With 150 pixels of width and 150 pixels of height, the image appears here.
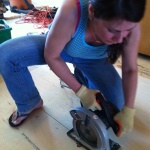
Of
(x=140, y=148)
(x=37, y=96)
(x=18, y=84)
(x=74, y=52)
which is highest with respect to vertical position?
(x=74, y=52)

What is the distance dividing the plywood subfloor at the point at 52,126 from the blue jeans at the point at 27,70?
0.36ft

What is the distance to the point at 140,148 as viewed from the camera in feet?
3.15

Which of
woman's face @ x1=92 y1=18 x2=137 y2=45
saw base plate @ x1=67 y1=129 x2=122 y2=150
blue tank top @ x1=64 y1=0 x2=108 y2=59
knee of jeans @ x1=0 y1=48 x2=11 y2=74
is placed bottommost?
saw base plate @ x1=67 y1=129 x2=122 y2=150

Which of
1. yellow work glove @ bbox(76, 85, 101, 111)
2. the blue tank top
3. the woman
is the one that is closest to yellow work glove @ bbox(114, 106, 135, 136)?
the woman

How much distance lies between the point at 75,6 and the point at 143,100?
817 millimetres

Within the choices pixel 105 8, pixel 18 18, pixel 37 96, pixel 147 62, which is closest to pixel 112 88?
pixel 37 96

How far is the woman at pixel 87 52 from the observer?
0.60 m

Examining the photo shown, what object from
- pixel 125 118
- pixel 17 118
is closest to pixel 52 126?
pixel 17 118

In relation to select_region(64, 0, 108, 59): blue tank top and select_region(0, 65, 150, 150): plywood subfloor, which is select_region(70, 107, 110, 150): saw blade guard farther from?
select_region(64, 0, 108, 59): blue tank top

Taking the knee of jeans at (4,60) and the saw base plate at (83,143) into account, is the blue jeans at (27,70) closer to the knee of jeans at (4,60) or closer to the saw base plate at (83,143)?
the knee of jeans at (4,60)

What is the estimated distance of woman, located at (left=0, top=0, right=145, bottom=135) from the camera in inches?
23.8

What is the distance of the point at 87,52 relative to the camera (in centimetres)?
94

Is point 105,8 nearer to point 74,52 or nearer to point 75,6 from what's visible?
point 75,6

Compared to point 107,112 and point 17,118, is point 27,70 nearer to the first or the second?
point 17,118
